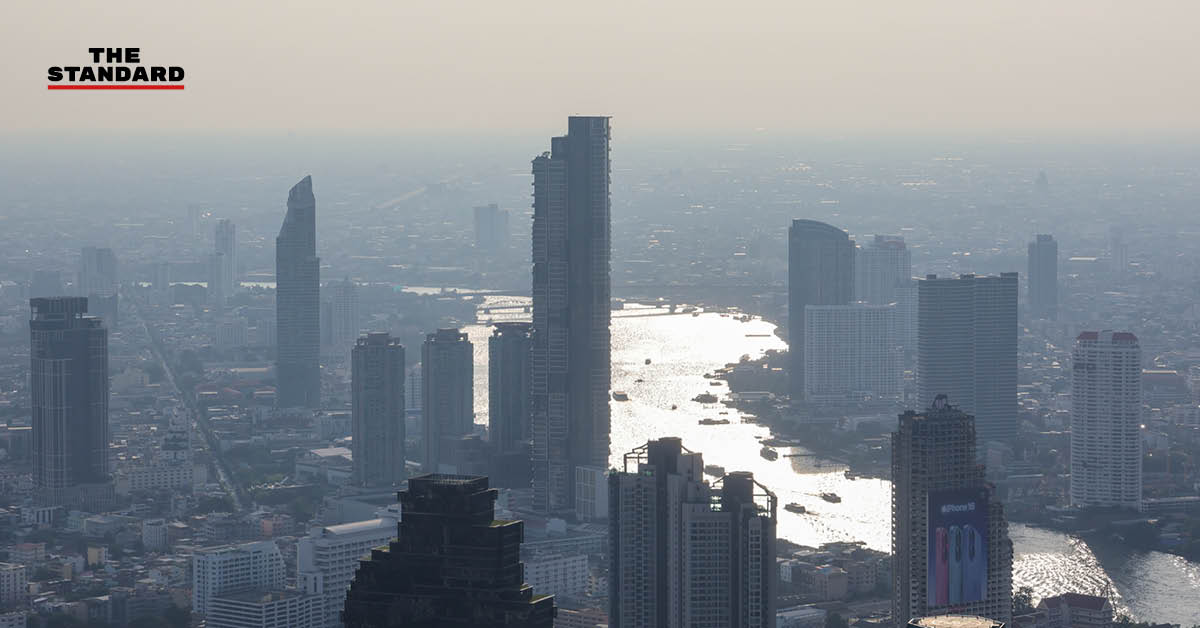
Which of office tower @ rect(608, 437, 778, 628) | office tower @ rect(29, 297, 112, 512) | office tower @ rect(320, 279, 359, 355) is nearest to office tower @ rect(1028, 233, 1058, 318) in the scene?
office tower @ rect(320, 279, 359, 355)

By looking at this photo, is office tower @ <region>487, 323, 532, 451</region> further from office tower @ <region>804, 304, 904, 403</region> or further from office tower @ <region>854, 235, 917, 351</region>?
office tower @ <region>854, 235, 917, 351</region>

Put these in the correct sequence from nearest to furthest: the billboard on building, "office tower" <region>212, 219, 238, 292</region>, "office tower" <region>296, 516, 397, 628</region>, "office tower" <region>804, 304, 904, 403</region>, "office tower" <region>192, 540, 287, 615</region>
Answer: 1. the billboard on building
2. "office tower" <region>296, 516, 397, 628</region>
3. "office tower" <region>192, 540, 287, 615</region>
4. "office tower" <region>804, 304, 904, 403</region>
5. "office tower" <region>212, 219, 238, 292</region>

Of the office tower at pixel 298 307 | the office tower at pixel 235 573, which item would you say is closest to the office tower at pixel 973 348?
the office tower at pixel 298 307

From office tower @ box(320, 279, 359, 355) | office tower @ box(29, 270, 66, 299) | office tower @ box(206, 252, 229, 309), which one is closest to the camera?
office tower @ box(320, 279, 359, 355)

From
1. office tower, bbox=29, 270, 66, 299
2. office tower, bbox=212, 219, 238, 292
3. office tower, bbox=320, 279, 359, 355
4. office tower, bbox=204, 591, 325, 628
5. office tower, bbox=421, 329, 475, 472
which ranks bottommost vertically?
office tower, bbox=204, 591, 325, 628

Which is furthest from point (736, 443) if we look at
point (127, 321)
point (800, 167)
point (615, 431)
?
point (800, 167)

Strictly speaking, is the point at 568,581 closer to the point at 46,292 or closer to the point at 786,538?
the point at 786,538

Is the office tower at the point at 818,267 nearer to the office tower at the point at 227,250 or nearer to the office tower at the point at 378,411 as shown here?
the office tower at the point at 378,411
